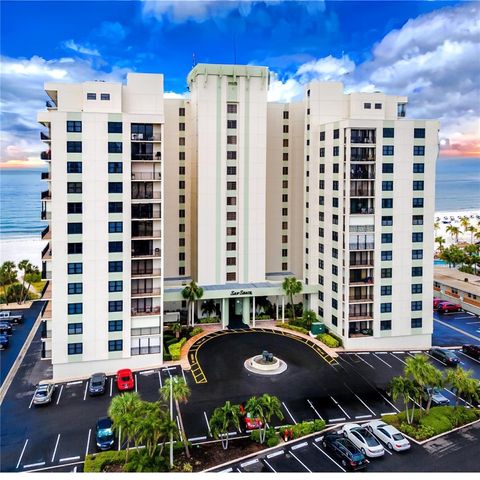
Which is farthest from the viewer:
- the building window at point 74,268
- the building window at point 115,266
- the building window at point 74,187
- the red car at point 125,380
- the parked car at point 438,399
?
the building window at point 115,266

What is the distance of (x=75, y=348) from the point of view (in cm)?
3916

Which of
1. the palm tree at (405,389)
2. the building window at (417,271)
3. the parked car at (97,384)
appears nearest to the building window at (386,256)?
the building window at (417,271)

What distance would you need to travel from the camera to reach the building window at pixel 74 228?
127 feet

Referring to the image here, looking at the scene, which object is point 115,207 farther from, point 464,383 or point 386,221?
point 464,383

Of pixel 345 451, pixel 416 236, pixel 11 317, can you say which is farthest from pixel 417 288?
pixel 11 317

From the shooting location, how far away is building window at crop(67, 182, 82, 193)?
38.7m

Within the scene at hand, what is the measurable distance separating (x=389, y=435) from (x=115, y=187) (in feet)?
95.0

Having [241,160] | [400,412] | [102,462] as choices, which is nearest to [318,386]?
[400,412]

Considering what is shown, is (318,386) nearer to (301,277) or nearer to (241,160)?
(301,277)

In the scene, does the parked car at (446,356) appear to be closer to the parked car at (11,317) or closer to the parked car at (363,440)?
the parked car at (363,440)

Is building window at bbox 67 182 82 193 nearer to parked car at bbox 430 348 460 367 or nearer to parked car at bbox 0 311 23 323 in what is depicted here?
parked car at bbox 0 311 23 323

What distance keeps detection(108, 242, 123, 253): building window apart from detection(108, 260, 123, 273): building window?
39.2 inches

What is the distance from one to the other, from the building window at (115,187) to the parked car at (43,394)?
1693 cm

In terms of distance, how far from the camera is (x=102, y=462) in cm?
2642
